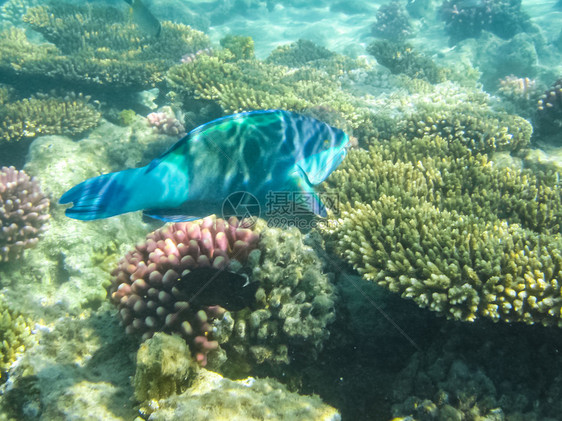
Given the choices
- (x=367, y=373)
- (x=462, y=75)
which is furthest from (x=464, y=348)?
(x=462, y=75)

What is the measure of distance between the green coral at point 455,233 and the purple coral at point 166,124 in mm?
4634

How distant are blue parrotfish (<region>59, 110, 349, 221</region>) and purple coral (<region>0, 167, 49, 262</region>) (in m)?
5.17

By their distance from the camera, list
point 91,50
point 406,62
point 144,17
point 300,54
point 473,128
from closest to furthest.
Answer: point 473,128, point 144,17, point 91,50, point 406,62, point 300,54

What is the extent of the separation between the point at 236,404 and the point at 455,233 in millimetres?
2577

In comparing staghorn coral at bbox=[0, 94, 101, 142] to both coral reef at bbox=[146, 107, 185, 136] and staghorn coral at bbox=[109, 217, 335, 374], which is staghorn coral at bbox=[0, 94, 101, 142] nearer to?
coral reef at bbox=[146, 107, 185, 136]

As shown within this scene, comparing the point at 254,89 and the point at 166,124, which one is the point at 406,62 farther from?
the point at 166,124

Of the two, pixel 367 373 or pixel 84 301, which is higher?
pixel 367 373

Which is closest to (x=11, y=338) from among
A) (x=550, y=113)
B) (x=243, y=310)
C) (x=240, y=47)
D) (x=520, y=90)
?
(x=243, y=310)

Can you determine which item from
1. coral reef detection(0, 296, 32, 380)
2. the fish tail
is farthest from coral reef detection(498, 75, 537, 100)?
coral reef detection(0, 296, 32, 380)

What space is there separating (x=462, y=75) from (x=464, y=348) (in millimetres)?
11208

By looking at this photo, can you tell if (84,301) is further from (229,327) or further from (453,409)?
(453,409)

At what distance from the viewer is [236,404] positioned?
2260 mm

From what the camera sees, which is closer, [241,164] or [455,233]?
[241,164]

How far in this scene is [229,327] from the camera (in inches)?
111
